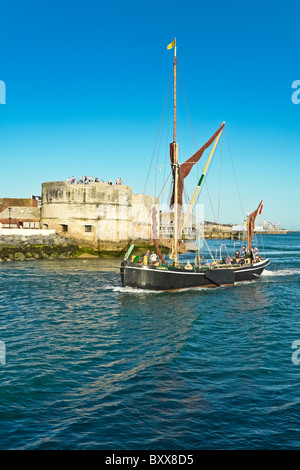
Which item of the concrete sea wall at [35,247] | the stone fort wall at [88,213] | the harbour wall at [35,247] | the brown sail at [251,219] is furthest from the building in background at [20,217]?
the brown sail at [251,219]

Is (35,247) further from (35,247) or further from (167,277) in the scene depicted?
(167,277)

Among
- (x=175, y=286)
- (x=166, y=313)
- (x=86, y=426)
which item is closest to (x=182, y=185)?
(x=175, y=286)

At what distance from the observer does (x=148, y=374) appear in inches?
537

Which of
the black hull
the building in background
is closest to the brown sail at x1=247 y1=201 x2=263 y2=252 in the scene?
the black hull

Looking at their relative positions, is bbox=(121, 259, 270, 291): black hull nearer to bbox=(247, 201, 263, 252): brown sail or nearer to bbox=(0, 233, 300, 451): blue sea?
bbox=(0, 233, 300, 451): blue sea

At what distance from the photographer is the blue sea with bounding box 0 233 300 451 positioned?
9845 millimetres

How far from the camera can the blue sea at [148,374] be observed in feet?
32.3

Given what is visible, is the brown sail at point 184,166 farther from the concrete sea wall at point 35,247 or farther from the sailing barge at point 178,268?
the concrete sea wall at point 35,247

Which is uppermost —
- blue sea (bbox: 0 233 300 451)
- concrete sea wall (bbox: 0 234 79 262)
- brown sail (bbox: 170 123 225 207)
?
brown sail (bbox: 170 123 225 207)

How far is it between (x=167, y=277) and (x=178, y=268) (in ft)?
3.95

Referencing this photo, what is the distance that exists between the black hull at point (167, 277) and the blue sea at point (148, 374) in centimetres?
354

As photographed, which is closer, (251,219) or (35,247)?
(251,219)

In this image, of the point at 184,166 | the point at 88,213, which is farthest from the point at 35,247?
the point at 184,166
